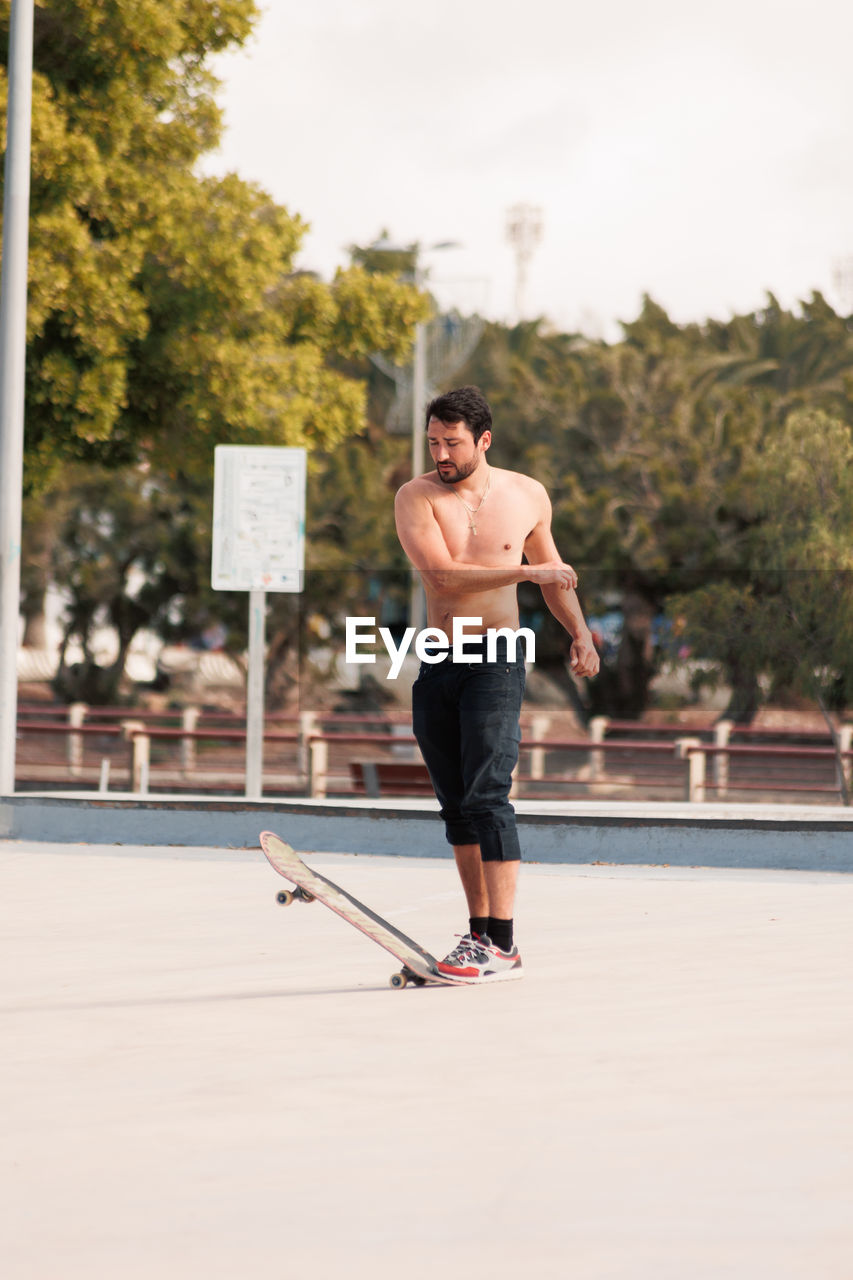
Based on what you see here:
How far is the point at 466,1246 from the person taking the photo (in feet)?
11.6

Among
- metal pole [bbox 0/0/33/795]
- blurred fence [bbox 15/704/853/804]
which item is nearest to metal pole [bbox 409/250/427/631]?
blurred fence [bbox 15/704/853/804]

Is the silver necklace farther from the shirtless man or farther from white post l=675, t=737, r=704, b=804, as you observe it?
white post l=675, t=737, r=704, b=804

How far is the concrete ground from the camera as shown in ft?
11.7

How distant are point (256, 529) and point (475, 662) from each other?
6.46 m

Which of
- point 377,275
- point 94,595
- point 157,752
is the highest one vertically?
point 377,275

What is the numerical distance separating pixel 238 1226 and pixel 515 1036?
2.05m

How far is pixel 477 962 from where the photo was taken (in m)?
6.54

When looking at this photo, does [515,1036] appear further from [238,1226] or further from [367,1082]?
[238,1226]

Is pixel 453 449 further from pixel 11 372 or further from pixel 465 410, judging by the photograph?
pixel 11 372

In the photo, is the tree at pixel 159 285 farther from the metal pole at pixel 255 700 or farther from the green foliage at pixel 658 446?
the green foliage at pixel 658 446

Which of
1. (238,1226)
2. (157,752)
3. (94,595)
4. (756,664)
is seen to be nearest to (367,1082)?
(238,1226)

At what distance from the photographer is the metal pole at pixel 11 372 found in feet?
40.0

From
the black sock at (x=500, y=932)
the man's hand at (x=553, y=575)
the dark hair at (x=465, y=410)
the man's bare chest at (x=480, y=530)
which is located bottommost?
the black sock at (x=500, y=932)

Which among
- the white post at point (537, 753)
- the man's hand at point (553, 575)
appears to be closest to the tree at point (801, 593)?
the white post at point (537, 753)
